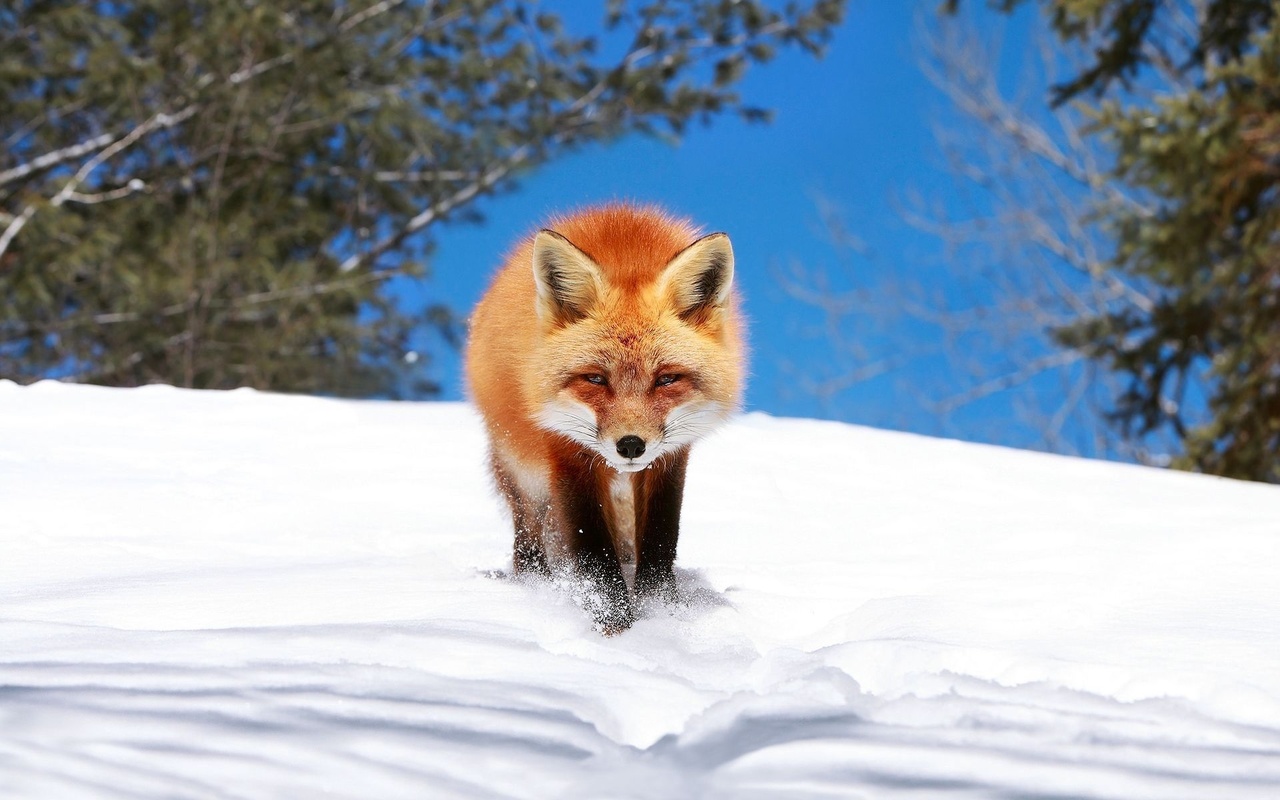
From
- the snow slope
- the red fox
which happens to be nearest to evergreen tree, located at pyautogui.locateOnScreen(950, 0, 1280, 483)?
the snow slope

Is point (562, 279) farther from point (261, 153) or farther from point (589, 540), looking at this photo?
point (261, 153)

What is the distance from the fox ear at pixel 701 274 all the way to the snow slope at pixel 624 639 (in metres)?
1.02

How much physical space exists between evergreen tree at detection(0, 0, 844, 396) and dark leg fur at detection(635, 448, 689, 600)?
30.8 feet

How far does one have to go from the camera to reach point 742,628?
3.37 meters

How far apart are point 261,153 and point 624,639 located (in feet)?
34.7

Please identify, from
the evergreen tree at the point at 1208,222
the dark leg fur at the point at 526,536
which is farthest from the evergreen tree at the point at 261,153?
the dark leg fur at the point at 526,536

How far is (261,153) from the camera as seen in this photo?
476 inches

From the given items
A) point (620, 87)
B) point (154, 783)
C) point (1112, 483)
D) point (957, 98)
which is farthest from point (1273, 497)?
point (957, 98)

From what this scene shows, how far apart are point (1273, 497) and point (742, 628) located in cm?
421

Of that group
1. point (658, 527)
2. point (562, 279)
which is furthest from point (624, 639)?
point (562, 279)

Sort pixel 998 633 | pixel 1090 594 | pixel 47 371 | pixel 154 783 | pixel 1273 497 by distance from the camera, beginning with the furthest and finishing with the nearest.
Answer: pixel 47 371, pixel 1273 497, pixel 1090 594, pixel 998 633, pixel 154 783

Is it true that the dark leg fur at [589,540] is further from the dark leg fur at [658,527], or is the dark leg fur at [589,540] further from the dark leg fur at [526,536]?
the dark leg fur at [526,536]

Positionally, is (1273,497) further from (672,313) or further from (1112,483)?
(672,313)

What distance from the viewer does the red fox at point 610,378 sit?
121 inches
